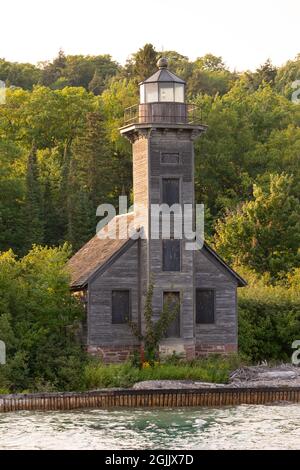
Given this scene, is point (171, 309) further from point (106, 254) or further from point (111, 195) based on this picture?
point (111, 195)

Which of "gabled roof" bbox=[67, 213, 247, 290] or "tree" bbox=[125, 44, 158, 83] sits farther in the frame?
"tree" bbox=[125, 44, 158, 83]

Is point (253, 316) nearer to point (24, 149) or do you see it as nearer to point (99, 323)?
point (99, 323)

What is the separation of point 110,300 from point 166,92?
921 cm

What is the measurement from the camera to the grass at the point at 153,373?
50.0 metres

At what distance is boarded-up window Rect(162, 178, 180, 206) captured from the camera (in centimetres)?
5391

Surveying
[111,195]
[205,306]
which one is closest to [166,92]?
[205,306]

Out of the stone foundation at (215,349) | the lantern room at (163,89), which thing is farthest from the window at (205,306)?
the lantern room at (163,89)

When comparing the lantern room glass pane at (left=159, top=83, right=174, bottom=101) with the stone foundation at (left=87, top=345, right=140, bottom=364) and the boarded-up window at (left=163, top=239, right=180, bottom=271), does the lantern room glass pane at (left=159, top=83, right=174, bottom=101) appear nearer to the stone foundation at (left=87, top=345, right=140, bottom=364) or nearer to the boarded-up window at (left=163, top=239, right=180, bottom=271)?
the boarded-up window at (left=163, top=239, right=180, bottom=271)

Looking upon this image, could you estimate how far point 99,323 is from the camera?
53469mm

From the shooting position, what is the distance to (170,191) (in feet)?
177

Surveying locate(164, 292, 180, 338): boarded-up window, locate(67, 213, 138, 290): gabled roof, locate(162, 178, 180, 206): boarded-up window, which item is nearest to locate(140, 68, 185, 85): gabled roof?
locate(162, 178, 180, 206): boarded-up window

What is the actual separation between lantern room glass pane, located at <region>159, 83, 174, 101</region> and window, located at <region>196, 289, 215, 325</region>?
8.41 m

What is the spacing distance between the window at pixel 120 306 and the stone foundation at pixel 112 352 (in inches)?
45.1

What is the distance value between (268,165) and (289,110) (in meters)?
14.2
